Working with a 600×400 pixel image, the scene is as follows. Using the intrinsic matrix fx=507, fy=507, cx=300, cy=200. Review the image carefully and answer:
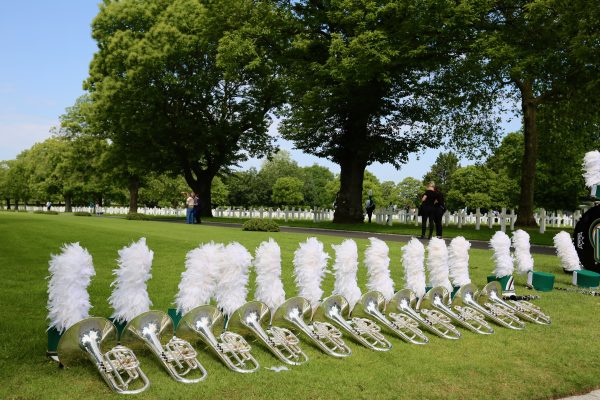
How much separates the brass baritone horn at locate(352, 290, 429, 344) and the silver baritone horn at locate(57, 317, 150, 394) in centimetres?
294

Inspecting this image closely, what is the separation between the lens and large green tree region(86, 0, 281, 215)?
40.4 metres

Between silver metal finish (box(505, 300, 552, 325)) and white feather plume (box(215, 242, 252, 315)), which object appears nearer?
white feather plume (box(215, 242, 252, 315))

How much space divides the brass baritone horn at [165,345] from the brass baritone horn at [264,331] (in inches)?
27.6

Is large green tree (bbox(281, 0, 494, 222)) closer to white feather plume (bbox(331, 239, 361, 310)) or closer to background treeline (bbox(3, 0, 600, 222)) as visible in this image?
background treeline (bbox(3, 0, 600, 222))

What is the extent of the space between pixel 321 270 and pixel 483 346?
2261 mm

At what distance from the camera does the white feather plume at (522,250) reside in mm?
10133

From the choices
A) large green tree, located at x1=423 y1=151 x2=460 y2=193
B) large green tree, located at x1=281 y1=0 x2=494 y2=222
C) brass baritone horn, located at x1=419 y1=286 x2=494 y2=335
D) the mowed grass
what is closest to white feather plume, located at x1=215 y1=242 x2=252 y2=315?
the mowed grass

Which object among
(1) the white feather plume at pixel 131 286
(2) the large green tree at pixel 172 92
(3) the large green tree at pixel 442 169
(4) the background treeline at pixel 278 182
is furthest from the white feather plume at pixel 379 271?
(3) the large green tree at pixel 442 169

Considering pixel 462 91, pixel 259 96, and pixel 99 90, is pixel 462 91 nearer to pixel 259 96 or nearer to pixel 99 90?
pixel 259 96

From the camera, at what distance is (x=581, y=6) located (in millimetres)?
21172

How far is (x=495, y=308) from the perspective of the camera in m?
7.65

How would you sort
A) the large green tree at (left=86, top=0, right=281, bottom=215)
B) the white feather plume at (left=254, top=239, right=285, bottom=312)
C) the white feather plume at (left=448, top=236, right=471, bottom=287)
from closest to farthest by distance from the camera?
the white feather plume at (left=254, top=239, right=285, bottom=312) < the white feather plume at (left=448, top=236, right=471, bottom=287) < the large green tree at (left=86, top=0, right=281, bottom=215)

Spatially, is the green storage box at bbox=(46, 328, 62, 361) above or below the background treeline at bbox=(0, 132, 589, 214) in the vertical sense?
below

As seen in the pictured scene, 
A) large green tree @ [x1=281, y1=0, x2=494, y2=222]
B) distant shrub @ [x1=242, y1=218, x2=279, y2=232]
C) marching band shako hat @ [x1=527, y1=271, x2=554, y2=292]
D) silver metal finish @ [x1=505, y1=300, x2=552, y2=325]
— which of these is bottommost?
silver metal finish @ [x1=505, y1=300, x2=552, y2=325]
